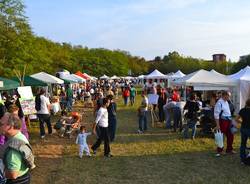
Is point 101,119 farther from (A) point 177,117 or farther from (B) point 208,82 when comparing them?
(B) point 208,82

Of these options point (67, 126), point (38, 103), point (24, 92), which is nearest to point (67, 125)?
point (67, 126)

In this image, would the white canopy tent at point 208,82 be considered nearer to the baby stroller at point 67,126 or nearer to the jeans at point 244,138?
the baby stroller at point 67,126

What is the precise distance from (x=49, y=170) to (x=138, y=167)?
2021 mm

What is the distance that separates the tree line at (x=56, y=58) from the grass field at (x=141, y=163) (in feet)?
60.0

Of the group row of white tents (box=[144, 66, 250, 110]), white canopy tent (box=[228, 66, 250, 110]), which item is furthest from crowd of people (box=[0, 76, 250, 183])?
white canopy tent (box=[228, 66, 250, 110])

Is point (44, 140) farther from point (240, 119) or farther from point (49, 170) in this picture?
point (240, 119)

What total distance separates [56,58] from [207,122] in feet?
163

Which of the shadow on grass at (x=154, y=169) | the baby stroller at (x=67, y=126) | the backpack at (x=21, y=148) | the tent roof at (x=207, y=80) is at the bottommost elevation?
Result: the shadow on grass at (x=154, y=169)

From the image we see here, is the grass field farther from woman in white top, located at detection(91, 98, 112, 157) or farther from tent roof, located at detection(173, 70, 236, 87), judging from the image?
tent roof, located at detection(173, 70, 236, 87)

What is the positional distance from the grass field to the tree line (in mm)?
18297

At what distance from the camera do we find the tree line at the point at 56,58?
2952 centimetres

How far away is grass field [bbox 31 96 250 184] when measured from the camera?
784cm

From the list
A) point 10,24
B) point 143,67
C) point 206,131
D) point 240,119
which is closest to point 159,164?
point 240,119

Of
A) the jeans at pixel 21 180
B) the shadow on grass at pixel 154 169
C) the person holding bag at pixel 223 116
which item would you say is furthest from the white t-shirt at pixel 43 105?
the jeans at pixel 21 180
